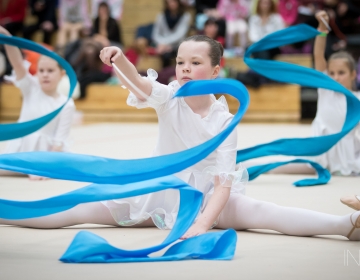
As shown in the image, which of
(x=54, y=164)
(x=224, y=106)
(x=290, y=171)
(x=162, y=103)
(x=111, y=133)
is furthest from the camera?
(x=111, y=133)

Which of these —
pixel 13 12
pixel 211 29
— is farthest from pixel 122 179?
pixel 13 12

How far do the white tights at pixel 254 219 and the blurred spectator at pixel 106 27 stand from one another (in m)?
8.17

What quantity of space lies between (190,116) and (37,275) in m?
1.04

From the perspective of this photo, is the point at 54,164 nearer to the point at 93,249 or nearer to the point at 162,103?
the point at 93,249

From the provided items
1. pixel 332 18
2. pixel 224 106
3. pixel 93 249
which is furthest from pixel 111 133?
pixel 93 249

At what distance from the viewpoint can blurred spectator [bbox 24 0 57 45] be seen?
444 inches

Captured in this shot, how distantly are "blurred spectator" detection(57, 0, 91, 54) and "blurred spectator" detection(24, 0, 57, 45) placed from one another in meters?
0.14

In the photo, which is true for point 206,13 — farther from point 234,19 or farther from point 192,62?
point 192,62

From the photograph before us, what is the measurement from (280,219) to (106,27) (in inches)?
340

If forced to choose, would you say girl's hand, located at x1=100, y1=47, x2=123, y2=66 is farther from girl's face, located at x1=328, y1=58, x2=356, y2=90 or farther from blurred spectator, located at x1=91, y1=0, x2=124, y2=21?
blurred spectator, located at x1=91, y1=0, x2=124, y2=21

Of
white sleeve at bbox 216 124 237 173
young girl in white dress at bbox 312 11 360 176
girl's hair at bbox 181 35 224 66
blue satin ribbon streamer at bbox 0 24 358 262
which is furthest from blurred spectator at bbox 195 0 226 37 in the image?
blue satin ribbon streamer at bbox 0 24 358 262

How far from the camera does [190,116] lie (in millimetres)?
2830


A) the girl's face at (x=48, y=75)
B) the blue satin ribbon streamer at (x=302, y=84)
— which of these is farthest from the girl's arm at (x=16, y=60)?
the blue satin ribbon streamer at (x=302, y=84)

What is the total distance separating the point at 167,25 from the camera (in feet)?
35.2
